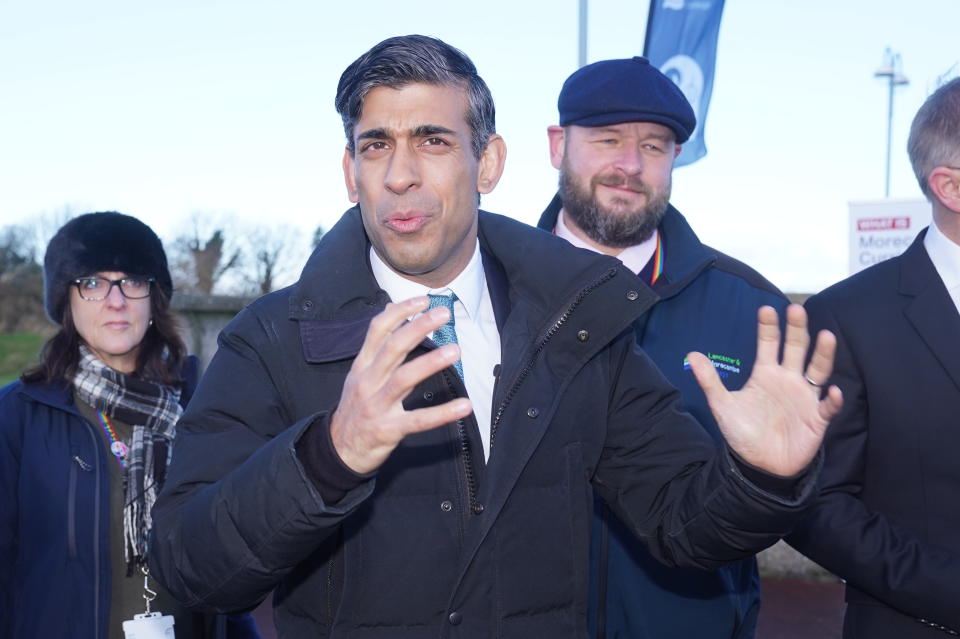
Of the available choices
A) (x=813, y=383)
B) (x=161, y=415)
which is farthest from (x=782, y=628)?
(x=813, y=383)

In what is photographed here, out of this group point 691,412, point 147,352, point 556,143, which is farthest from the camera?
point 556,143

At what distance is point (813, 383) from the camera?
197 centimetres

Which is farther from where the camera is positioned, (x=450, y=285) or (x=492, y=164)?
(x=492, y=164)

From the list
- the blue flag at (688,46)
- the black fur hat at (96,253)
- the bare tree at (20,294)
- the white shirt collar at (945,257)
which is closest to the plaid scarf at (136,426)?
the black fur hat at (96,253)

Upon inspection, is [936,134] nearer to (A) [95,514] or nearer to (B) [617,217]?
(B) [617,217]

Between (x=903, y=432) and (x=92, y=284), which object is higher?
(x=92, y=284)

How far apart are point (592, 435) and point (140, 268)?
2196mm

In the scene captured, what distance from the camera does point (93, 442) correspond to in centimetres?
340

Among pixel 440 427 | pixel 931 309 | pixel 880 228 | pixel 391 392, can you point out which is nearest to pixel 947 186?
pixel 931 309

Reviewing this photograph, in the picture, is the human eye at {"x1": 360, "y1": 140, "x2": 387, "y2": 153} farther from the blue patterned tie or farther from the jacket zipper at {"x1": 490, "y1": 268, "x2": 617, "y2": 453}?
the jacket zipper at {"x1": 490, "y1": 268, "x2": 617, "y2": 453}

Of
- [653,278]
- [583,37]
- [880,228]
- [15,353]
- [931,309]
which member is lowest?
[15,353]

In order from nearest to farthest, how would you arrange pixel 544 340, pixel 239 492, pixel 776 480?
pixel 239 492
pixel 776 480
pixel 544 340

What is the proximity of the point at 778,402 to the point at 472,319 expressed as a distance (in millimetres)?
784

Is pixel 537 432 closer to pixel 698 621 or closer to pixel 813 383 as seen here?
pixel 813 383
